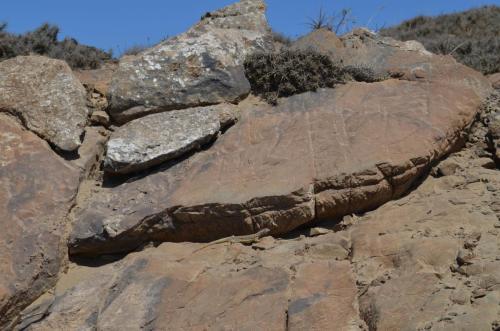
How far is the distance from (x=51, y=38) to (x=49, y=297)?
444 centimetres

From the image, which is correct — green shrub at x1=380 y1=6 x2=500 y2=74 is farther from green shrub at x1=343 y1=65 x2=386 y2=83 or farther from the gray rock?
the gray rock

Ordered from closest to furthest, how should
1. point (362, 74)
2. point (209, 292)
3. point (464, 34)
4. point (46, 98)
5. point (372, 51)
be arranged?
1. point (209, 292)
2. point (46, 98)
3. point (362, 74)
4. point (372, 51)
5. point (464, 34)

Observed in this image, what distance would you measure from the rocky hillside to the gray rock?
2 cm

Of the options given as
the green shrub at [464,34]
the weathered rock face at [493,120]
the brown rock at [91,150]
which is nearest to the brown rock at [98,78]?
the brown rock at [91,150]

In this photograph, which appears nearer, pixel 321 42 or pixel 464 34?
pixel 321 42

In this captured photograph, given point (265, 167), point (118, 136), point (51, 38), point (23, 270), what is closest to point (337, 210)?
point (265, 167)

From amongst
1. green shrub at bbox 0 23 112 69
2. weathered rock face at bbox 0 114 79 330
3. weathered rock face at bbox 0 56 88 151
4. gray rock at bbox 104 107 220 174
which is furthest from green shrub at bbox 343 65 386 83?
green shrub at bbox 0 23 112 69

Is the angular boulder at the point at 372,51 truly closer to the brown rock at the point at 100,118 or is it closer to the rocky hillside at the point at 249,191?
the rocky hillside at the point at 249,191

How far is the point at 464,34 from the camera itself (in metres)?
11.6

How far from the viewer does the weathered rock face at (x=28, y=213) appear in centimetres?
522

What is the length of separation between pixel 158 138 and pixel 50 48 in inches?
127

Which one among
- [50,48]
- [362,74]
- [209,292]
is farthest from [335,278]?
[50,48]

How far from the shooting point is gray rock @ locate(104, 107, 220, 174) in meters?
5.89

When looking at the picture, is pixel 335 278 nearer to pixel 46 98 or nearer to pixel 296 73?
pixel 296 73
